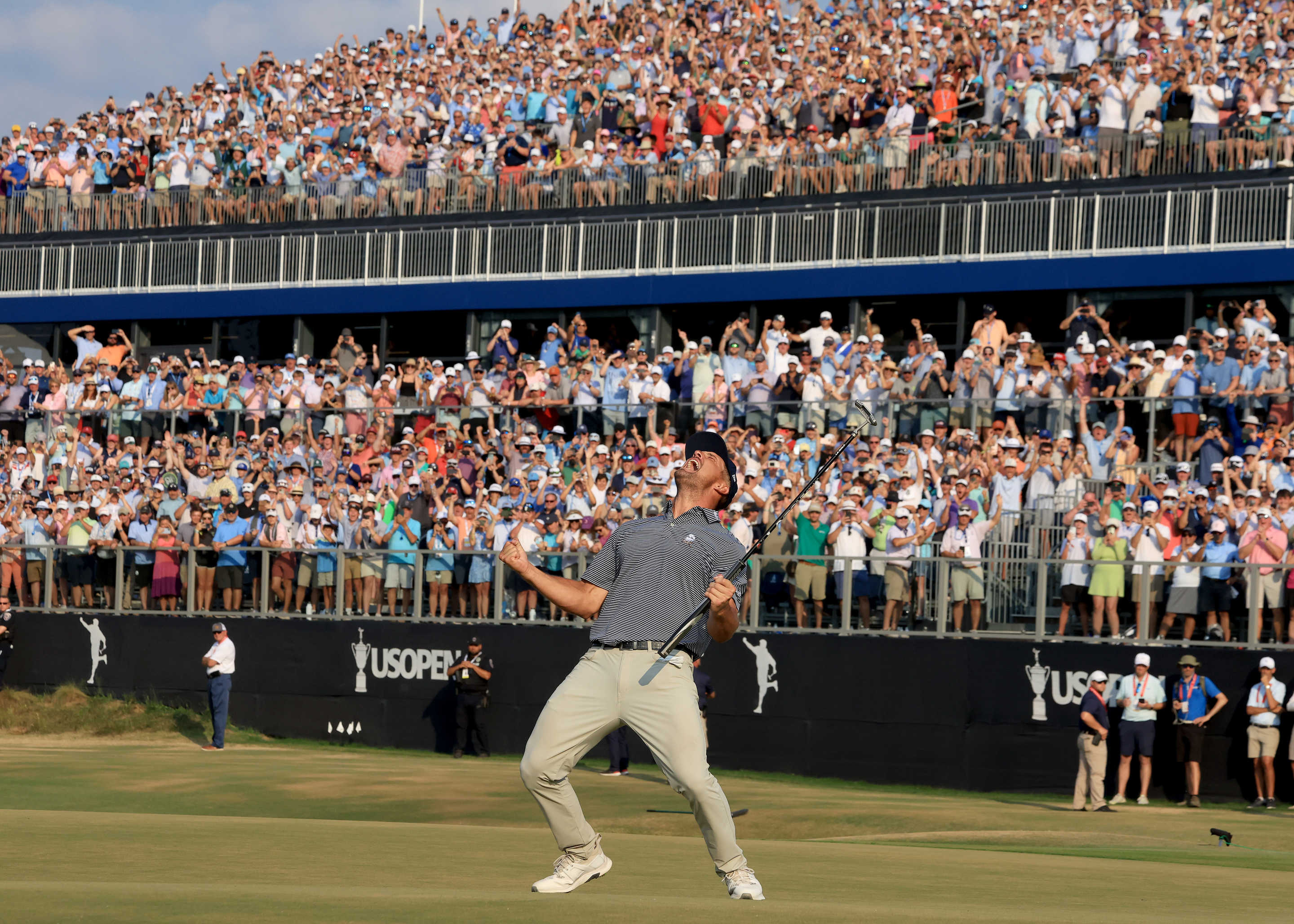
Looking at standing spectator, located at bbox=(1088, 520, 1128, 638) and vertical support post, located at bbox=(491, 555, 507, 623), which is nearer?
standing spectator, located at bbox=(1088, 520, 1128, 638)

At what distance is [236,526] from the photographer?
84.6 feet

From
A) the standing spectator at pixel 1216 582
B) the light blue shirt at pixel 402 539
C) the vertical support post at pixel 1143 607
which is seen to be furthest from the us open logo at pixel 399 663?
the standing spectator at pixel 1216 582

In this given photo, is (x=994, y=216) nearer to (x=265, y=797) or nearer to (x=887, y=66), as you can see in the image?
(x=887, y=66)

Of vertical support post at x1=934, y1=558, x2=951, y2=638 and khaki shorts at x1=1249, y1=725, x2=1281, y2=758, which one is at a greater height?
vertical support post at x1=934, y1=558, x2=951, y2=638

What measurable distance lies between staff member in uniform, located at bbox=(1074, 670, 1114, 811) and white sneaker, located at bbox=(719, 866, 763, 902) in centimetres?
1242

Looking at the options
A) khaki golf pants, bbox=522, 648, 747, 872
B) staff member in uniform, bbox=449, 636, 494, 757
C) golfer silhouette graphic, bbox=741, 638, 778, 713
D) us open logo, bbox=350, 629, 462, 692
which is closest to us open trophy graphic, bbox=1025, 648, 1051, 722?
golfer silhouette graphic, bbox=741, 638, 778, 713

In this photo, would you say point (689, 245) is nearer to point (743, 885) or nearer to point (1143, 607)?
point (1143, 607)

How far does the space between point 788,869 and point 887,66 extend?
22.6m

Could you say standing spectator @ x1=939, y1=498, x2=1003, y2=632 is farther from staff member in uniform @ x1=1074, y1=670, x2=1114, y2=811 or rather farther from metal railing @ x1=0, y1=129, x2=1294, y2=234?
metal railing @ x1=0, y1=129, x2=1294, y2=234

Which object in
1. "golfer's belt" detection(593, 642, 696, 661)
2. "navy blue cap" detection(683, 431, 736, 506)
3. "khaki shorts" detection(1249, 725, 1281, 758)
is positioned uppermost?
"navy blue cap" detection(683, 431, 736, 506)

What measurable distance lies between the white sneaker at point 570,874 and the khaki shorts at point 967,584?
43.6 feet

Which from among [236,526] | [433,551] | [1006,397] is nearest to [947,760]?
[1006,397]

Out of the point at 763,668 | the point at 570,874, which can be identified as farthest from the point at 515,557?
the point at 763,668

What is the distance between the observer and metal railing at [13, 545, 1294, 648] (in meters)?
20.0
